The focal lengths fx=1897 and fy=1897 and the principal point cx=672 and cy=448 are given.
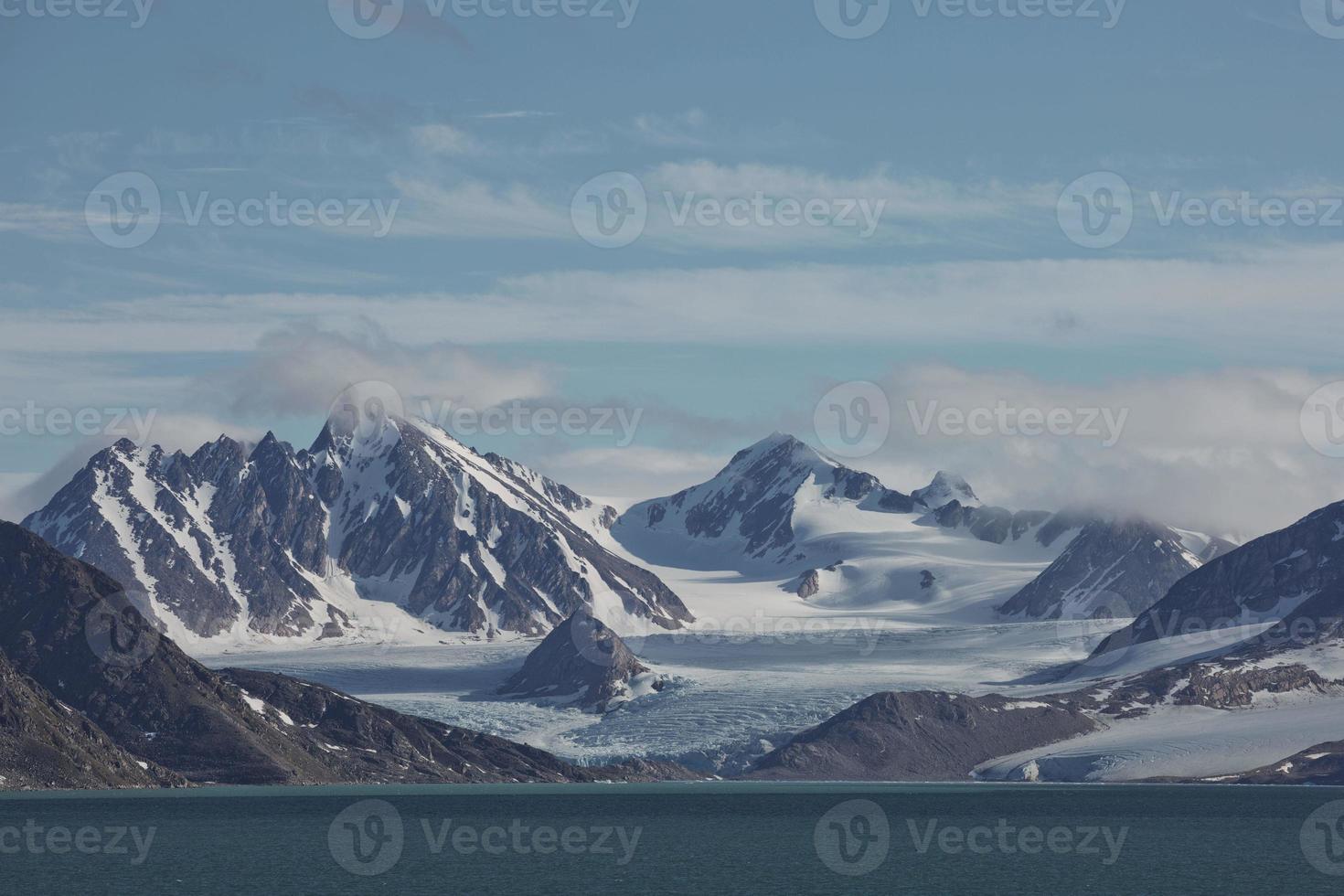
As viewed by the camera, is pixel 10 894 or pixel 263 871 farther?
pixel 263 871

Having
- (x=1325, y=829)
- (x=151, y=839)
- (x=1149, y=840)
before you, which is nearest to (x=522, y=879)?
(x=151, y=839)

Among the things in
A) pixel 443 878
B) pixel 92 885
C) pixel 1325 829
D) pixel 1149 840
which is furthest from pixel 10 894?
pixel 1325 829

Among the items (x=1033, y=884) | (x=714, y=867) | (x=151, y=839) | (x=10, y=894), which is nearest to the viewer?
(x=10, y=894)

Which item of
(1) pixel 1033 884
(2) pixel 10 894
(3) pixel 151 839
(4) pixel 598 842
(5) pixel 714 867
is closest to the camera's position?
(2) pixel 10 894

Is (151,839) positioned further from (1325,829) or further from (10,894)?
(1325,829)

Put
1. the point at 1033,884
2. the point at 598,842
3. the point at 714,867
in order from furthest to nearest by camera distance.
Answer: the point at 598,842
the point at 714,867
the point at 1033,884

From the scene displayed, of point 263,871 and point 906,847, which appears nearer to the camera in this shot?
point 263,871

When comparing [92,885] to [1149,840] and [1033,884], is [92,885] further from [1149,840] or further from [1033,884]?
[1149,840]

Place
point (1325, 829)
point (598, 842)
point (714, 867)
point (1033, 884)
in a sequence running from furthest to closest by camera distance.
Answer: point (1325, 829)
point (598, 842)
point (714, 867)
point (1033, 884)

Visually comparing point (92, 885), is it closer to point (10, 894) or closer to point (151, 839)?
point (10, 894)
